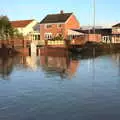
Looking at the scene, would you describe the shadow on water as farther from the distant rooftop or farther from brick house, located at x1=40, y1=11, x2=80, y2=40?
the distant rooftop

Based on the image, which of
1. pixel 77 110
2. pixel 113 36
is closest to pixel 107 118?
pixel 77 110

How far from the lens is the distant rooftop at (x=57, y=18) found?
9394cm

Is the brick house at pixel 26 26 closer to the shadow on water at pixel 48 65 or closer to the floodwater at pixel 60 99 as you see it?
the shadow on water at pixel 48 65

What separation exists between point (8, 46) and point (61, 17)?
121 feet

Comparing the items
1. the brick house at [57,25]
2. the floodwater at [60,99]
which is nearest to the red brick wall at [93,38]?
the brick house at [57,25]

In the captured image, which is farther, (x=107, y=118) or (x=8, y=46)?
(x=8, y=46)

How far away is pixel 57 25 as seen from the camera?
9356 cm

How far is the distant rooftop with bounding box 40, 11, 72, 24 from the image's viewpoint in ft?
308

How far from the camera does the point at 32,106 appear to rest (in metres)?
14.8

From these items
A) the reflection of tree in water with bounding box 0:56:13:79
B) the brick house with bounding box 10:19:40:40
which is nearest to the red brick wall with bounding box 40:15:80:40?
the brick house with bounding box 10:19:40:40

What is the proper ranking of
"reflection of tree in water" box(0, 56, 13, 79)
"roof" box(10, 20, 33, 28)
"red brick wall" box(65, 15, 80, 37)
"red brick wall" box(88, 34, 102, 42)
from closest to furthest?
"reflection of tree in water" box(0, 56, 13, 79) → "red brick wall" box(88, 34, 102, 42) → "red brick wall" box(65, 15, 80, 37) → "roof" box(10, 20, 33, 28)

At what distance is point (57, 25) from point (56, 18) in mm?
3068

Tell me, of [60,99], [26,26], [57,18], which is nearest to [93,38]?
[57,18]

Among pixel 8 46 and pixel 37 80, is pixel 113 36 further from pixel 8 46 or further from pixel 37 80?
pixel 37 80
